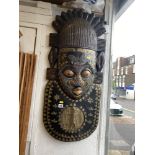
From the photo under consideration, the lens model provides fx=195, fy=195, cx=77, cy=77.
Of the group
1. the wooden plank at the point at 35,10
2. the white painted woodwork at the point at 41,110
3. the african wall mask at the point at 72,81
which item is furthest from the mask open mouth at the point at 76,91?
the wooden plank at the point at 35,10

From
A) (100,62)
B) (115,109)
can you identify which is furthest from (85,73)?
(115,109)

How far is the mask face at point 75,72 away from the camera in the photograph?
5.31 ft

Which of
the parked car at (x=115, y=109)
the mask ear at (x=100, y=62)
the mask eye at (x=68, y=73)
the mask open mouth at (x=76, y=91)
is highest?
the mask ear at (x=100, y=62)

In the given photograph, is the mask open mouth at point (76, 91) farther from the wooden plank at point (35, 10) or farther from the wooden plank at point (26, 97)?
the wooden plank at point (35, 10)

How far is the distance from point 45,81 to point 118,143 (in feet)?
2.71

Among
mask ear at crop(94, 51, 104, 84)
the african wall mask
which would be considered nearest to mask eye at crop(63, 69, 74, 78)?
the african wall mask

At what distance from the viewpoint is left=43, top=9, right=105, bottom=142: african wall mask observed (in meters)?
1.62

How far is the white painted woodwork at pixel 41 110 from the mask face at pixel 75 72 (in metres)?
0.16

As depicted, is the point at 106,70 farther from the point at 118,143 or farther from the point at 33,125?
the point at 33,125

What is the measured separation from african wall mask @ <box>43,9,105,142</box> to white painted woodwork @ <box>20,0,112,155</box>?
6 centimetres

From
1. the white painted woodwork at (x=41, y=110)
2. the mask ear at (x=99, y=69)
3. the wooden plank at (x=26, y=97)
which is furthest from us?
the mask ear at (x=99, y=69)

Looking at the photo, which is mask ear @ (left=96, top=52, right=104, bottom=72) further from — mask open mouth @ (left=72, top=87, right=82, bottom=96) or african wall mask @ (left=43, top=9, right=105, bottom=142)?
mask open mouth @ (left=72, top=87, right=82, bottom=96)

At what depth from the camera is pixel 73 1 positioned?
5.63 ft
